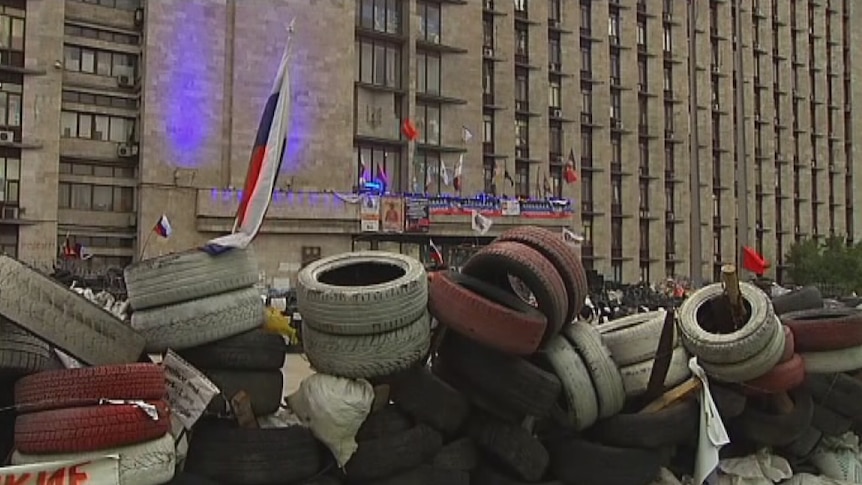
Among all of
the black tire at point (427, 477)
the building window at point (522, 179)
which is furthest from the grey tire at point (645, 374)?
the building window at point (522, 179)

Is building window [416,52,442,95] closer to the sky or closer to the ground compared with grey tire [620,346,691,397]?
closer to the sky

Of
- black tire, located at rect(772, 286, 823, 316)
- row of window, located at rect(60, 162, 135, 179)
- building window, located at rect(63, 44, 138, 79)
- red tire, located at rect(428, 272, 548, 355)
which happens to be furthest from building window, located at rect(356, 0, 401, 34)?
red tire, located at rect(428, 272, 548, 355)

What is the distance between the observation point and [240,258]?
5180 mm

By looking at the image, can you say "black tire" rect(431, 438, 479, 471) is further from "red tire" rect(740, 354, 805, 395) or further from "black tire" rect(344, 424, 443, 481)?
A: "red tire" rect(740, 354, 805, 395)

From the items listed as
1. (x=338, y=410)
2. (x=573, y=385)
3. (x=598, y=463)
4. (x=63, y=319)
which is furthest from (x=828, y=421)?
(x=63, y=319)

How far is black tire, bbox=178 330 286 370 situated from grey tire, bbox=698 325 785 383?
2974mm

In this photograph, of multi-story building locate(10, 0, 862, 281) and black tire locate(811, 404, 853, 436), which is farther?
multi-story building locate(10, 0, 862, 281)

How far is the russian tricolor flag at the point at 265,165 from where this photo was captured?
543 cm

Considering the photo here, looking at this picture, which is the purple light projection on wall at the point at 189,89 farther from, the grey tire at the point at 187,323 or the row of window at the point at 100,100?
the grey tire at the point at 187,323

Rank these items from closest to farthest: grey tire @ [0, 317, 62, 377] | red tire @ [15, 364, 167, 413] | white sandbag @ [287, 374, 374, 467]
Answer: red tire @ [15, 364, 167, 413] < grey tire @ [0, 317, 62, 377] < white sandbag @ [287, 374, 374, 467]

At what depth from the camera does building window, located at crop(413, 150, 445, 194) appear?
44219mm

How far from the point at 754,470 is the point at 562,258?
7.25ft

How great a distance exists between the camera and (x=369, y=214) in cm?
3775

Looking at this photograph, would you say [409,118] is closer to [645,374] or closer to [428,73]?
[428,73]
